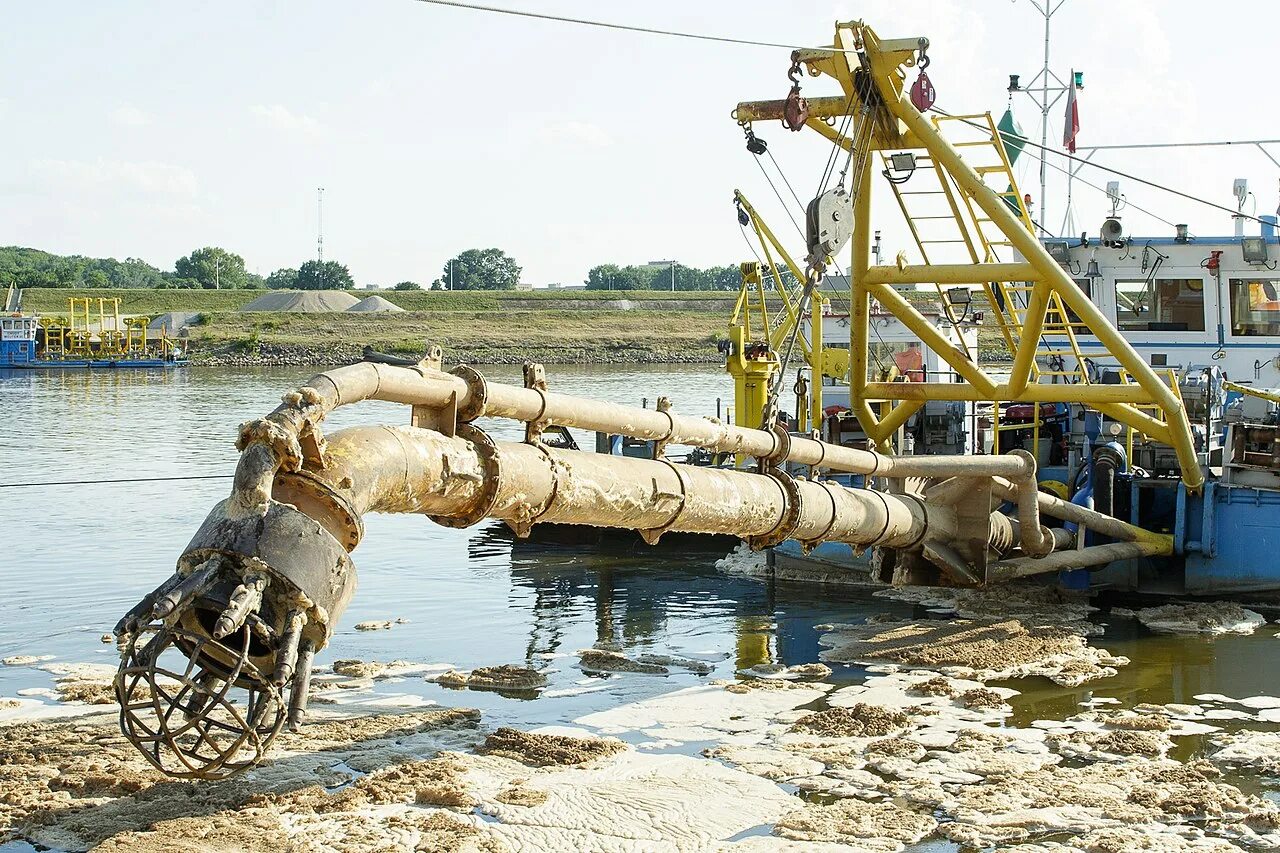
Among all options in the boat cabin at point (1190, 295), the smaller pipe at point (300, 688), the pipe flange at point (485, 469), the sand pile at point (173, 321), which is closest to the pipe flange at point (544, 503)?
the pipe flange at point (485, 469)

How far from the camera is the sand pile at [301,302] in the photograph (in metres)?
90.8

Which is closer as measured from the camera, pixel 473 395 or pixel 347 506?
pixel 347 506

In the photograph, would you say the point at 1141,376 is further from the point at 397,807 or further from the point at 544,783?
the point at 397,807

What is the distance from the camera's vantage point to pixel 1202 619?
43.1 ft

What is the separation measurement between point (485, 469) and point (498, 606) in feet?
26.8

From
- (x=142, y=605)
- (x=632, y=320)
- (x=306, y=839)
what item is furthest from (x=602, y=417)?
(x=632, y=320)

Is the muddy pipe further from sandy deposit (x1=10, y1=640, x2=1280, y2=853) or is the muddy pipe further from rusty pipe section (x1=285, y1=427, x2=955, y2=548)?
sandy deposit (x1=10, y1=640, x2=1280, y2=853)

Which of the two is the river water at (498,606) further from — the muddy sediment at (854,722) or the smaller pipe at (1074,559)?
the muddy sediment at (854,722)

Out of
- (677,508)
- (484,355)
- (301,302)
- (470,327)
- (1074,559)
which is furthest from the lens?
(301,302)

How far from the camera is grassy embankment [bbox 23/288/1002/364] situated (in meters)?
79.6

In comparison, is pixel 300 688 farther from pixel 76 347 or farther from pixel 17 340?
pixel 76 347

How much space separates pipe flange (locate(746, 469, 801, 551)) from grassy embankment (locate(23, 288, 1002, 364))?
201 ft

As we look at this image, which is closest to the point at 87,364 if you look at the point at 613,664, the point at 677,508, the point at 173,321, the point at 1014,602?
the point at 173,321

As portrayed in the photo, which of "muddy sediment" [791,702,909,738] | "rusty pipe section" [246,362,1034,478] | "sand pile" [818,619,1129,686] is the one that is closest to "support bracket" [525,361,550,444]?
"rusty pipe section" [246,362,1034,478]
